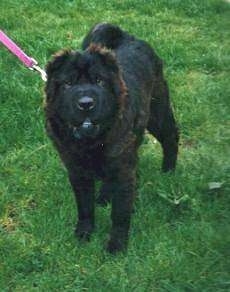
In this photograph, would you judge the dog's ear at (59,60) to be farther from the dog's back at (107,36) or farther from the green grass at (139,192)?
the green grass at (139,192)

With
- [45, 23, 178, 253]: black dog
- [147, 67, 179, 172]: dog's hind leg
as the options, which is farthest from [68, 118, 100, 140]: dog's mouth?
[147, 67, 179, 172]: dog's hind leg

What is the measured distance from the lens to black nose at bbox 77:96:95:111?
12.2ft

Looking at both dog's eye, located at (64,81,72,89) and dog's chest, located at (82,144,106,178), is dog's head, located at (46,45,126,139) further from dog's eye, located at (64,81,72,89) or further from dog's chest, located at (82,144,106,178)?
dog's chest, located at (82,144,106,178)

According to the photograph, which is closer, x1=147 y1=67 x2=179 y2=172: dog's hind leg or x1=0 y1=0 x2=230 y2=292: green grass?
x1=0 y1=0 x2=230 y2=292: green grass

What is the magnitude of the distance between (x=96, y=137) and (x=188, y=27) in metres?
4.61

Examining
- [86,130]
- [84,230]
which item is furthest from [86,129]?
[84,230]

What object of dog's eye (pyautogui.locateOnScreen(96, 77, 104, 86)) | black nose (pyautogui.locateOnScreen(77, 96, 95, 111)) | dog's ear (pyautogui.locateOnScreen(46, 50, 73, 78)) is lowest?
black nose (pyautogui.locateOnScreen(77, 96, 95, 111))

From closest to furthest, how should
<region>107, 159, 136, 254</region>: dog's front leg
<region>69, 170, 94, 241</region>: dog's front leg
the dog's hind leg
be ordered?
1. <region>107, 159, 136, 254</region>: dog's front leg
2. <region>69, 170, 94, 241</region>: dog's front leg
3. the dog's hind leg

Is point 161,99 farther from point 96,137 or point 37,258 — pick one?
point 37,258

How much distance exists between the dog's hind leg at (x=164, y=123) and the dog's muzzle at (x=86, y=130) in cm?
106

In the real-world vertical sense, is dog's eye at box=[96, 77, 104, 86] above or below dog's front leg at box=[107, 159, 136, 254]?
above

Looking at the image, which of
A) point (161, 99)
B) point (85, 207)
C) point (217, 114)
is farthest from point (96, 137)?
point (217, 114)

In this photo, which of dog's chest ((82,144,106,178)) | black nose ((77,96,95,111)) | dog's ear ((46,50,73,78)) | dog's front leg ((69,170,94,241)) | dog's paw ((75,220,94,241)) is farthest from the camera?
dog's paw ((75,220,94,241))

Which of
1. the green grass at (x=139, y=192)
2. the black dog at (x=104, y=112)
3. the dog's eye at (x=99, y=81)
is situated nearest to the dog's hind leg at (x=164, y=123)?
the black dog at (x=104, y=112)
